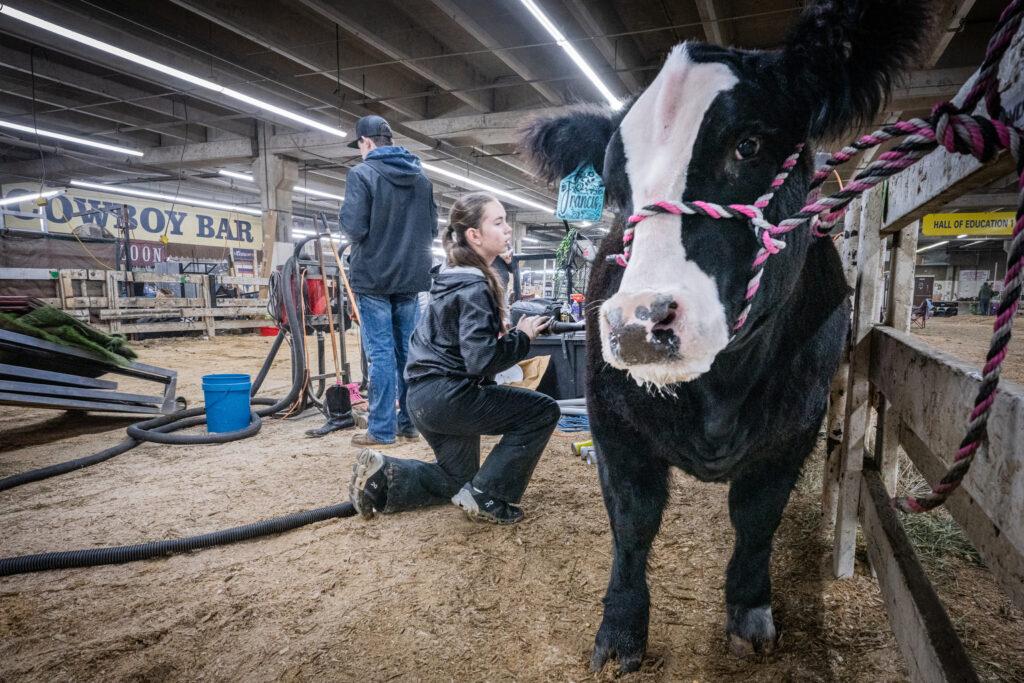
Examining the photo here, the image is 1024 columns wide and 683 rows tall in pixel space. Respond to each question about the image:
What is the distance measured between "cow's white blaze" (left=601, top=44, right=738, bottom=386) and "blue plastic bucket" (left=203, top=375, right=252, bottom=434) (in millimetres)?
3504

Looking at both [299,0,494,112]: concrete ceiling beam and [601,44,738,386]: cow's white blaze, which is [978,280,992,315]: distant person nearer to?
[299,0,494,112]: concrete ceiling beam

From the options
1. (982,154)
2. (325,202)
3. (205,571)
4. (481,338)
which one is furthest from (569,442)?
(325,202)

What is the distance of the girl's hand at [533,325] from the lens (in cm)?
233

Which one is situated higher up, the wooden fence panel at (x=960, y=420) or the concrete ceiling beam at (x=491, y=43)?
the concrete ceiling beam at (x=491, y=43)

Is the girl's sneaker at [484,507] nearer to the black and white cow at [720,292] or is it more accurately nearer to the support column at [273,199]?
the black and white cow at [720,292]

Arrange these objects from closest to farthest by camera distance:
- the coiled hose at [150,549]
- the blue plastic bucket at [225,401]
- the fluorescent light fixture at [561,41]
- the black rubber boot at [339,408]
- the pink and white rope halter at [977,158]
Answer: the pink and white rope halter at [977,158] → the coiled hose at [150,549] → the blue plastic bucket at [225,401] → the black rubber boot at [339,408] → the fluorescent light fixture at [561,41]

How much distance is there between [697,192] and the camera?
3.39 ft

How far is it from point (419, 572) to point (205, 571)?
831mm

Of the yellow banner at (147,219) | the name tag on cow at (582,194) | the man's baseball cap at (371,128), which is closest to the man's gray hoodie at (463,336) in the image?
the name tag on cow at (582,194)

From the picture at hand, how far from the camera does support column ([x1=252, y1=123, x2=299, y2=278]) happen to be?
39.5ft

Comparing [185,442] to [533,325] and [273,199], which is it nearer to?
[533,325]

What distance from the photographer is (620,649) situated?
152 centimetres

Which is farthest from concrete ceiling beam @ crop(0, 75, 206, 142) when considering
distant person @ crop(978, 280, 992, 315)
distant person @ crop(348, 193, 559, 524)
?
distant person @ crop(978, 280, 992, 315)

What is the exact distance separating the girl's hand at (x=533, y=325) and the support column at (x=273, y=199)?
36.0 feet
